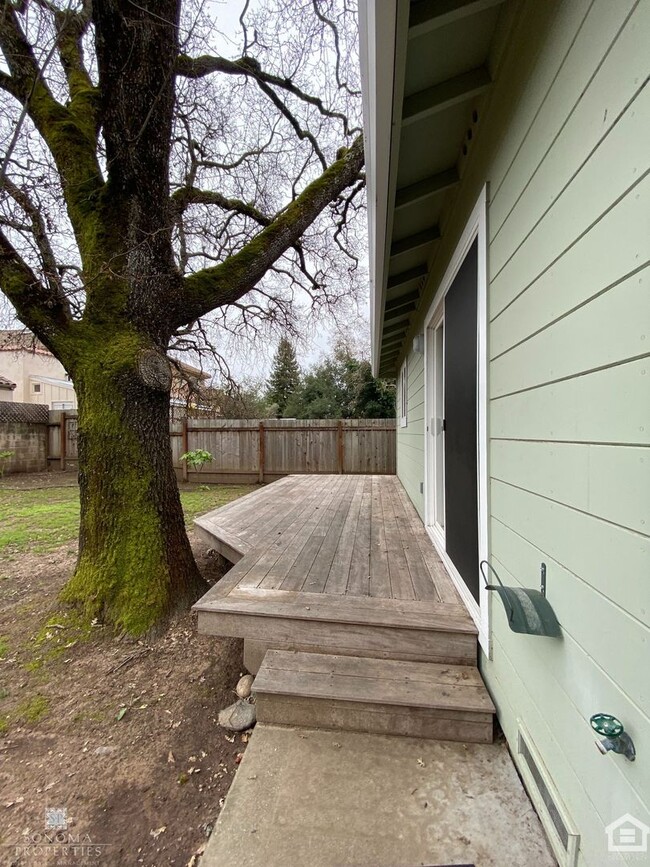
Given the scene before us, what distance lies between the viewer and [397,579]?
2.34 meters

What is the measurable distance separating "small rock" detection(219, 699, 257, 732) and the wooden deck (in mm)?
325

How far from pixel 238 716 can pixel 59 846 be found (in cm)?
76

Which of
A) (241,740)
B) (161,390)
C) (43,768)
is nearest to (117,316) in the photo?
(161,390)

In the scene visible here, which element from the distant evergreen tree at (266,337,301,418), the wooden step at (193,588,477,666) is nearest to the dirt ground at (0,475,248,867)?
the wooden step at (193,588,477,666)

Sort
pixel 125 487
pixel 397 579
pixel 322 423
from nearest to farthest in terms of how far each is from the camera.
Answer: pixel 397 579, pixel 125 487, pixel 322 423

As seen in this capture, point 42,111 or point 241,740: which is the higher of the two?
point 42,111

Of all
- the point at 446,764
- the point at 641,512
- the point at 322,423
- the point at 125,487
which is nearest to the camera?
the point at 641,512

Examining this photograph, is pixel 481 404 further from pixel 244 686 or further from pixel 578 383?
pixel 244 686

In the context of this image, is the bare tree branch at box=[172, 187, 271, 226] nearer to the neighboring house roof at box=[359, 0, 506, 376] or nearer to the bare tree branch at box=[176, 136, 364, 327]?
the bare tree branch at box=[176, 136, 364, 327]

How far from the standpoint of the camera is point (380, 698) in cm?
158

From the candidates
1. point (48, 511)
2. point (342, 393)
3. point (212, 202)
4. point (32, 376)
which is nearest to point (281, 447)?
point (48, 511)

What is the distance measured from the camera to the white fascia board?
99 cm

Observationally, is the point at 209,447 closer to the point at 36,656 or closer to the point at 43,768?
the point at 36,656

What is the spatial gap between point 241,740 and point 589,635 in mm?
1657
